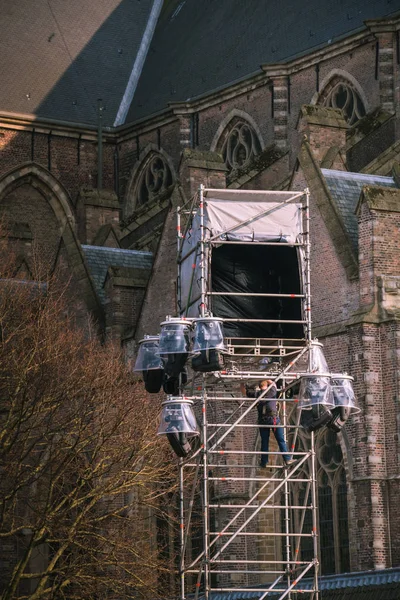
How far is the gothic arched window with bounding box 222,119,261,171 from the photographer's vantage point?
173ft

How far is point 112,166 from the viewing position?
59.5 meters

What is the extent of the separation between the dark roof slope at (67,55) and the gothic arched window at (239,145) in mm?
6950

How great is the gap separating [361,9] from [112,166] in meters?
13.5

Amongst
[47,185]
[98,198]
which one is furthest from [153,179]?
[98,198]

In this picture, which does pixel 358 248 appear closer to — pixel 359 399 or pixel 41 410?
pixel 359 399

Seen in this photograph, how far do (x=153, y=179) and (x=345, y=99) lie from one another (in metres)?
10.6

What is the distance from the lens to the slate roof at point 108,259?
4647cm

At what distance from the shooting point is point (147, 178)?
5806 cm

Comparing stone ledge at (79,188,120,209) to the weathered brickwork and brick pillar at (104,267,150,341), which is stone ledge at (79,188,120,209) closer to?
the weathered brickwork

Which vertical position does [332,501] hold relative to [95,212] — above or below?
below

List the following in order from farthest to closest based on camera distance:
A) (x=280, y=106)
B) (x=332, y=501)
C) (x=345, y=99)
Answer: (x=280, y=106)
(x=345, y=99)
(x=332, y=501)

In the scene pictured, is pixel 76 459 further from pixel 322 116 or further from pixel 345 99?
pixel 345 99

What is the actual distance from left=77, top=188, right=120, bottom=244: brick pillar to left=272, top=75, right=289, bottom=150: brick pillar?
5311 millimetres

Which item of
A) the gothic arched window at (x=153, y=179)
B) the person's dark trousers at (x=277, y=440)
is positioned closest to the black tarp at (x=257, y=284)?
the person's dark trousers at (x=277, y=440)
